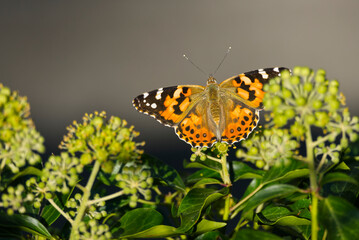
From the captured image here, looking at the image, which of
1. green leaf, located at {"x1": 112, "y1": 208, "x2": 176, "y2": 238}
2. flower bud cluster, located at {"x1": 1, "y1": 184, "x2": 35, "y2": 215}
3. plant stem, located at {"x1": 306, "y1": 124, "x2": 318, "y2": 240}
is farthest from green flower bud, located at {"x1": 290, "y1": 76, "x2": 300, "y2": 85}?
flower bud cluster, located at {"x1": 1, "y1": 184, "x2": 35, "y2": 215}

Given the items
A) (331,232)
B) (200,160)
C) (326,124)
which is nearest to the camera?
(331,232)

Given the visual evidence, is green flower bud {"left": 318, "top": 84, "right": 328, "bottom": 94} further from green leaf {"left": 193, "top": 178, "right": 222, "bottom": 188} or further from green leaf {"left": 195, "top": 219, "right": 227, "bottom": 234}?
green leaf {"left": 193, "top": 178, "right": 222, "bottom": 188}

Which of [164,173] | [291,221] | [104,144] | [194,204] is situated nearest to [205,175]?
[164,173]

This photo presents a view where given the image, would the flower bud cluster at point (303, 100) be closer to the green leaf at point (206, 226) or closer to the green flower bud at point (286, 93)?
the green flower bud at point (286, 93)

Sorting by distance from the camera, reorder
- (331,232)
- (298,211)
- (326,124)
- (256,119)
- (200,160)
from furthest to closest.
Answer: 1. (256,119)
2. (200,160)
3. (298,211)
4. (326,124)
5. (331,232)

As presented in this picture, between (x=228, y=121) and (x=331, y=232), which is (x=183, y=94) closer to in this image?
(x=228, y=121)

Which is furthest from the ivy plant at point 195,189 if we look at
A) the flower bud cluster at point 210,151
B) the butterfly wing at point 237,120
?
the butterfly wing at point 237,120

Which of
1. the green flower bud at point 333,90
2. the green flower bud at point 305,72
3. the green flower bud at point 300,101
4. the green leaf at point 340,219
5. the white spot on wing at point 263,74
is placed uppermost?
the white spot on wing at point 263,74

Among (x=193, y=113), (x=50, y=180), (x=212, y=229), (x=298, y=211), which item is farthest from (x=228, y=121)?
(x=50, y=180)
